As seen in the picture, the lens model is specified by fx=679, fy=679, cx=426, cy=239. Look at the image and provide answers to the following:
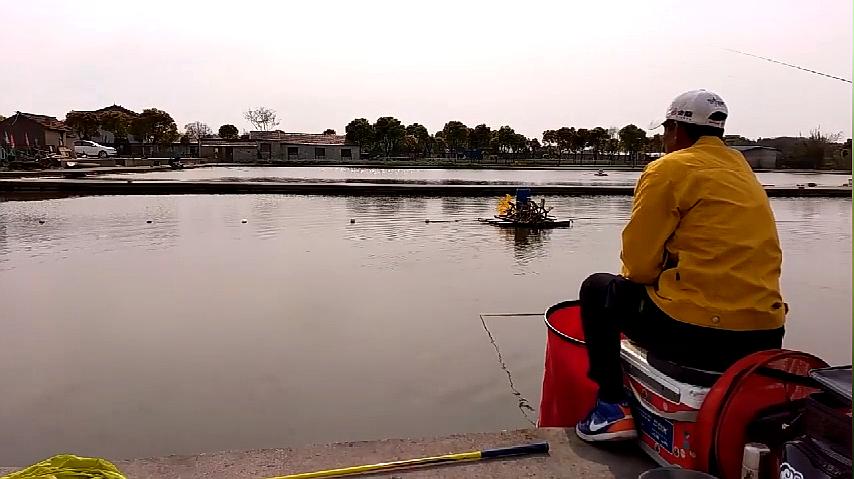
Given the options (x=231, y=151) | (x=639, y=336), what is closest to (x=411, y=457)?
(x=639, y=336)

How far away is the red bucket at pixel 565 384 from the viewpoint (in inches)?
94.0

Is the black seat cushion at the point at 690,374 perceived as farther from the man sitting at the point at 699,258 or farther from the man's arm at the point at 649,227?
the man's arm at the point at 649,227

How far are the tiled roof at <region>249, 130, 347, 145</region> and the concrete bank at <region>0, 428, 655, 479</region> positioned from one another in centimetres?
7620

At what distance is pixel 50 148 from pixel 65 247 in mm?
52162

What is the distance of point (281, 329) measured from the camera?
16.4 feet

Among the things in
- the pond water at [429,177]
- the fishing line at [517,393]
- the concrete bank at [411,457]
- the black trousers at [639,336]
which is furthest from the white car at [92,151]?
the black trousers at [639,336]

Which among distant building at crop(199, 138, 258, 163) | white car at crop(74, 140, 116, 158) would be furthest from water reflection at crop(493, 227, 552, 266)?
distant building at crop(199, 138, 258, 163)

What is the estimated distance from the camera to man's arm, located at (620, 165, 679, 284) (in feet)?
6.43

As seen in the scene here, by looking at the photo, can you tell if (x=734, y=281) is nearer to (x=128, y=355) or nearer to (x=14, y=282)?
(x=128, y=355)

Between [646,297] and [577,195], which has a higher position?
[646,297]

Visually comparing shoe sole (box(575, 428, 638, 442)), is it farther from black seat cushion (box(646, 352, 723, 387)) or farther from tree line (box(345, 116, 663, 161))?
tree line (box(345, 116, 663, 161))

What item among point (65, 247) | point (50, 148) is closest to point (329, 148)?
point (50, 148)

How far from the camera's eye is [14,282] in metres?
6.78

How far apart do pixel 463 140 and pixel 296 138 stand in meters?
21.5
